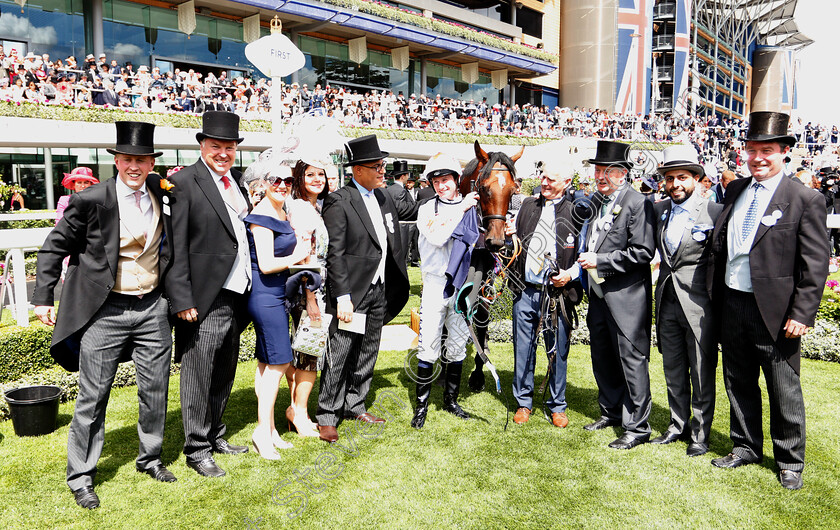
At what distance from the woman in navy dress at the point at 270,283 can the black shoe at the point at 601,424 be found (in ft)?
8.08

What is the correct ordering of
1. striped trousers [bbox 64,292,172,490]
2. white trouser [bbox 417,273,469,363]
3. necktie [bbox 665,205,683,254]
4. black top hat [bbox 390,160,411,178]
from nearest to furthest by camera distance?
striped trousers [bbox 64,292,172,490], necktie [bbox 665,205,683,254], white trouser [bbox 417,273,469,363], black top hat [bbox 390,160,411,178]

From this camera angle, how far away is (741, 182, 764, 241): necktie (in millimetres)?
3930

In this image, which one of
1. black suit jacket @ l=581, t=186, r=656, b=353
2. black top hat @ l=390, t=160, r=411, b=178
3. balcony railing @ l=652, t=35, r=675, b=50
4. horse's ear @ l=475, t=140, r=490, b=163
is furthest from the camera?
balcony railing @ l=652, t=35, r=675, b=50

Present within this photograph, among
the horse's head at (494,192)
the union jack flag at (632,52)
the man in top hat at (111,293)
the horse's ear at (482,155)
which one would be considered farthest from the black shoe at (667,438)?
the union jack flag at (632,52)

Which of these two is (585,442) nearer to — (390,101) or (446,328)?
(446,328)

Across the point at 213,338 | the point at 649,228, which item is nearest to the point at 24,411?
the point at 213,338

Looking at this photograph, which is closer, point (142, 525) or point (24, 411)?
point (142, 525)

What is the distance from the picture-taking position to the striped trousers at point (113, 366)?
370 cm

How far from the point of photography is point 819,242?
12.2ft

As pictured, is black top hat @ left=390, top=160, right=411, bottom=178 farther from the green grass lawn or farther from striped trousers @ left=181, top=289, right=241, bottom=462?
striped trousers @ left=181, top=289, right=241, bottom=462

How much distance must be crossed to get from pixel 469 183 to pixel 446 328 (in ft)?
3.96

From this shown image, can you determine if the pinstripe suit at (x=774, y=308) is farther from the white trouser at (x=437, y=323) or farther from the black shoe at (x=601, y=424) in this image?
the white trouser at (x=437, y=323)

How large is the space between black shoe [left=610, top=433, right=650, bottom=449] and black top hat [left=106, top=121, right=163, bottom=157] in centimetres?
382

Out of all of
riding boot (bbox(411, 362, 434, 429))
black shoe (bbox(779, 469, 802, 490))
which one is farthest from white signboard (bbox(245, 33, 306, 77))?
black shoe (bbox(779, 469, 802, 490))
